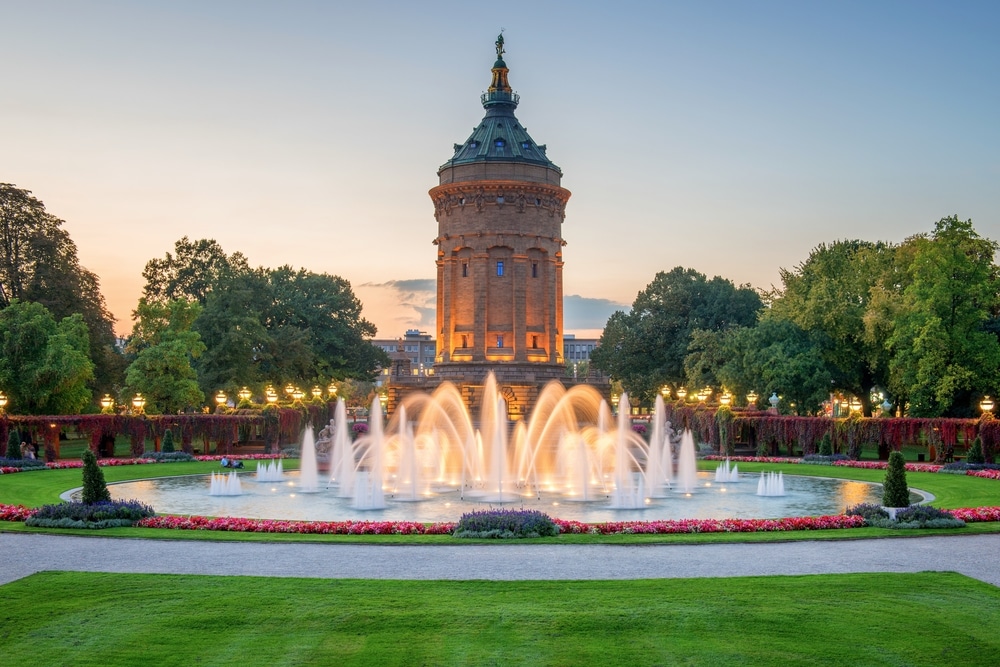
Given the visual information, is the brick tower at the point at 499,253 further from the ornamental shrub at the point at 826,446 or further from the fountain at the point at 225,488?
the fountain at the point at 225,488

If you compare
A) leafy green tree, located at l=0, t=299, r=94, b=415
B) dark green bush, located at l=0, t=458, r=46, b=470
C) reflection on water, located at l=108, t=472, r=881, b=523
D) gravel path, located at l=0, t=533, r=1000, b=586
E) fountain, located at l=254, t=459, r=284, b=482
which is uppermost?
leafy green tree, located at l=0, t=299, r=94, b=415

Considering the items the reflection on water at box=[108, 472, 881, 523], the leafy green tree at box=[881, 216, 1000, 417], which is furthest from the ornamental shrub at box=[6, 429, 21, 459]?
the leafy green tree at box=[881, 216, 1000, 417]

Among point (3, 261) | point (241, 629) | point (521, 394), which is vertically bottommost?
point (241, 629)

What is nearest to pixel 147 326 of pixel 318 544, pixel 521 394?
pixel 521 394

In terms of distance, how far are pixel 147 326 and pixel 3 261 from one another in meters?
8.85

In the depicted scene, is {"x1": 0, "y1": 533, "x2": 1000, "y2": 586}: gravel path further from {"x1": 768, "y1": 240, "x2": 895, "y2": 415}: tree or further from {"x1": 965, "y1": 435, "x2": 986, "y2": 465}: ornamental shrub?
{"x1": 768, "y1": 240, "x2": 895, "y2": 415}: tree

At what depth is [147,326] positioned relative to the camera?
58.8 metres

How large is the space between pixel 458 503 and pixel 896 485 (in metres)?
11.7

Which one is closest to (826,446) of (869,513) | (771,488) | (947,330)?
(947,330)

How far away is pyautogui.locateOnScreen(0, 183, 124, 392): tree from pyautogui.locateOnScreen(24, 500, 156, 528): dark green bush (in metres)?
36.6

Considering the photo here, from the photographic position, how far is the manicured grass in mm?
11672

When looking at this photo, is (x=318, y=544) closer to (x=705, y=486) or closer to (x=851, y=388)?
(x=705, y=486)

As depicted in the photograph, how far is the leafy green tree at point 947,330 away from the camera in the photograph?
46.7m

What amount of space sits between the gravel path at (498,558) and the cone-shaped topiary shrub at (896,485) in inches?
83.4
